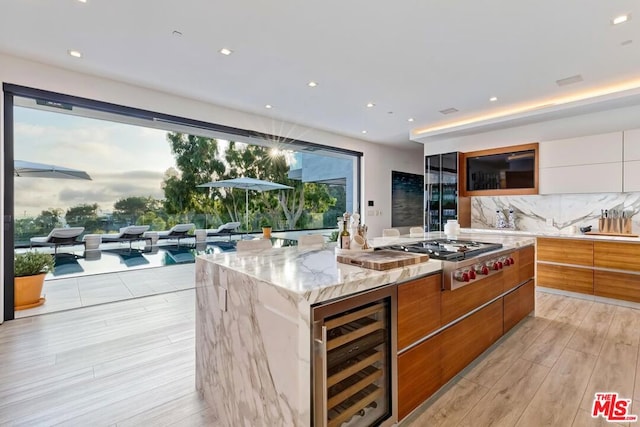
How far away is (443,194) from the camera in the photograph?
573cm

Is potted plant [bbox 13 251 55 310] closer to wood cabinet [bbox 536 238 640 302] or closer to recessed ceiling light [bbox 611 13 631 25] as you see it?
recessed ceiling light [bbox 611 13 631 25]

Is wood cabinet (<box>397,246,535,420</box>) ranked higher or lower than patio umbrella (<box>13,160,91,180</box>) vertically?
lower

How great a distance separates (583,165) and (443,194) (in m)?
2.07

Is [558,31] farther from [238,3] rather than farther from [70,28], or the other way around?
[70,28]

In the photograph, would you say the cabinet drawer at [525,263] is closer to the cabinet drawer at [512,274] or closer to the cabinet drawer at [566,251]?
the cabinet drawer at [512,274]

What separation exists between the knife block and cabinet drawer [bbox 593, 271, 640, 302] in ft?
2.22

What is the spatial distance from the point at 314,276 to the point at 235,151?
5.37 m

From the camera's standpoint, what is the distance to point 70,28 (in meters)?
2.60

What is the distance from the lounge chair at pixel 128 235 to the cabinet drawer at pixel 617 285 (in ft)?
24.6

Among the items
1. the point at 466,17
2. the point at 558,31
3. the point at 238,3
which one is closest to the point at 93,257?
the point at 238,3

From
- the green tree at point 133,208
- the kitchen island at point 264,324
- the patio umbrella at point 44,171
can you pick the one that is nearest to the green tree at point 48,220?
the patio umbrella at point 44,171

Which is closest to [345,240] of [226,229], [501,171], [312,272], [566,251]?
[312,272]

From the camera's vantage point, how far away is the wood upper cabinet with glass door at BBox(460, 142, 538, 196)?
4758 mm

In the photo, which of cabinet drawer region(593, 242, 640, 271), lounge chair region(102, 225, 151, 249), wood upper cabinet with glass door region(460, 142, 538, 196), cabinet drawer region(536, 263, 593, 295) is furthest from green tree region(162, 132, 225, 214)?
cabinet drawer region(593, 242, 640, 271)
